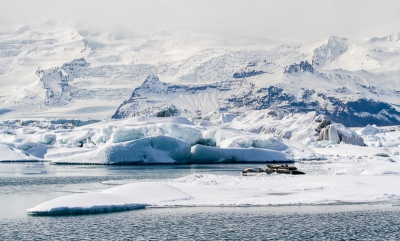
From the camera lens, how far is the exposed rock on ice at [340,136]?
11581cm

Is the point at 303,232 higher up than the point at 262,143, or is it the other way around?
the point at 262,143

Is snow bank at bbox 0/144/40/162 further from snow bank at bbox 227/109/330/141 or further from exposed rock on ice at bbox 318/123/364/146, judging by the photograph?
snow bank at bbox 227/109/330/141

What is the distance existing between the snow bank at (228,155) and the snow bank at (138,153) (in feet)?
7.84

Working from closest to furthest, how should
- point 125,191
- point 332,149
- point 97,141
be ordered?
point 125,191, point 97,141, point 332,149

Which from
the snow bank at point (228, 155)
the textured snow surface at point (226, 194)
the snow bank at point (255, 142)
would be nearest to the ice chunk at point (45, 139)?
Result: the snow bank at point (255, 142)

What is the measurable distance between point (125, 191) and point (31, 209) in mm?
5317

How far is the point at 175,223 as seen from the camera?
2672cm

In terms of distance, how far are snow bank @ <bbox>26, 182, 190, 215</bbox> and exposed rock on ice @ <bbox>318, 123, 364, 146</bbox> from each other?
3288 inches

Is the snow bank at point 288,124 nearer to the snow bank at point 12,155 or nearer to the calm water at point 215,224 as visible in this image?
the snow bank at point 12,155

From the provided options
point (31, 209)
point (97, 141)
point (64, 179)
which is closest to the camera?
point (31, 209)

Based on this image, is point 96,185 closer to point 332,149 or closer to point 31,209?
point 31,209

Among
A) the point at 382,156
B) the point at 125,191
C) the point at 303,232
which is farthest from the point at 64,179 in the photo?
the point at 382,156

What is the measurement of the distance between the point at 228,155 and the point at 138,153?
39.8 ft

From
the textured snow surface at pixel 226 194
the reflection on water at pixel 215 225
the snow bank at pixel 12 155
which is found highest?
the snow bank at pixel 12 155
